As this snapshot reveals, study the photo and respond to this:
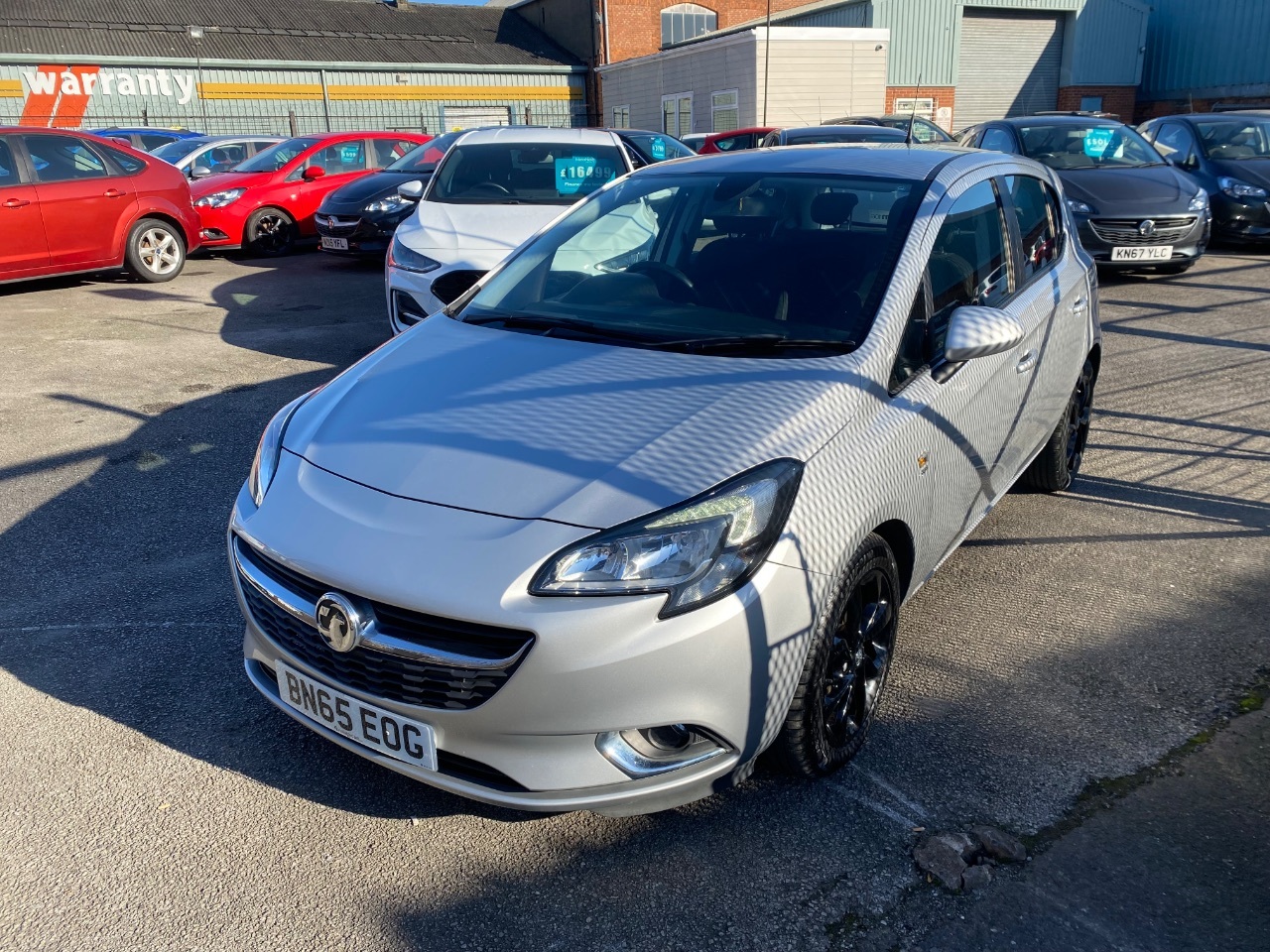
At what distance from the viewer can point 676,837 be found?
2.69m

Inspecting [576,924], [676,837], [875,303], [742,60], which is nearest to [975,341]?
[875,303]

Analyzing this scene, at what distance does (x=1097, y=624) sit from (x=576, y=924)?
236cm

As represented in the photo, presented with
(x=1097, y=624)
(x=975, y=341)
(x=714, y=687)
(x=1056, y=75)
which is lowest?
(x=1097, y=624)

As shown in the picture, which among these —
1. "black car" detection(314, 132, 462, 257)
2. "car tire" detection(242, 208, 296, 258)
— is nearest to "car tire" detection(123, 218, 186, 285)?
"black car" detection(314, 132, 462, 257)

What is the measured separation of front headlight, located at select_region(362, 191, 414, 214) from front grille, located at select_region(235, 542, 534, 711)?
9.82 m

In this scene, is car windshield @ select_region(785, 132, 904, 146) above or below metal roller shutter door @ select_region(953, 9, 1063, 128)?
below

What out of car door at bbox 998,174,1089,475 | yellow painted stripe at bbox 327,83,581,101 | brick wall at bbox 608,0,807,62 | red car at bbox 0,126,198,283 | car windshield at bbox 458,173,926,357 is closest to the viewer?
car windshield at bbox 458,173,926,357

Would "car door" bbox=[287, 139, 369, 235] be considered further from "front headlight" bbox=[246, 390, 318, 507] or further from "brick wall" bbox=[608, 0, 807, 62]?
"brick wall" bbox=[608, 0, 807, 62]

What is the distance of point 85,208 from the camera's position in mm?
10297

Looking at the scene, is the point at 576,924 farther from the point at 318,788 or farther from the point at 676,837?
the point at 318,788

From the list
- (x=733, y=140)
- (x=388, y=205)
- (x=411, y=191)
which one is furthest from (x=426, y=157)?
(x=733, y=140)

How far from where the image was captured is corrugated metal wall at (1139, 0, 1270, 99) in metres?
32.6

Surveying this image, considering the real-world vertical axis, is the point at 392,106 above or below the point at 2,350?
above

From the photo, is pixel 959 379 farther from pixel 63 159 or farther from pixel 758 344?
pixel 63 159
